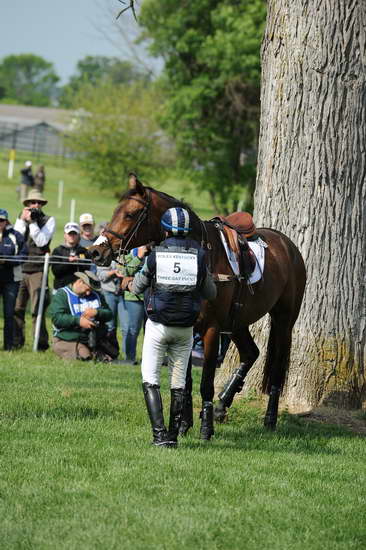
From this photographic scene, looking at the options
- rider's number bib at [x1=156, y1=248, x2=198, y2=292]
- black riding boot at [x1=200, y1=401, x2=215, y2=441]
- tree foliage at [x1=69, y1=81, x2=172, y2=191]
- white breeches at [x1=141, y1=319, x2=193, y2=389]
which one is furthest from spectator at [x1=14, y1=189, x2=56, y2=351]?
tree foliage at [x1=69, y1=81, x2=172, y2=191]

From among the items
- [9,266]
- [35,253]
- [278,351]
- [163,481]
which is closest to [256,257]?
[278,351]

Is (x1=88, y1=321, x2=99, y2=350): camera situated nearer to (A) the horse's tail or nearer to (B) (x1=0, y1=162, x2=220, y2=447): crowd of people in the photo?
(B) (x1=0, y1=162, x2=220, y2=447): crowd of people

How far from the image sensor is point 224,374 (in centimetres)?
1110

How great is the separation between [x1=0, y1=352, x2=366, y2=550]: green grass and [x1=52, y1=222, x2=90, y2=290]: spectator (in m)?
4.58

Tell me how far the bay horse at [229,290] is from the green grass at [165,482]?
1.32 ft

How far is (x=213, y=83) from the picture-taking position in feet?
138

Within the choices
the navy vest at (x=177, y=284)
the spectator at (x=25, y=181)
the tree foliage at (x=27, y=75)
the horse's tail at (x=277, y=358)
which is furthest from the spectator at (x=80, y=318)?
the tree foliage at (x=27, y=75)

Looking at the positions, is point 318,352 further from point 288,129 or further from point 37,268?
point 37,268

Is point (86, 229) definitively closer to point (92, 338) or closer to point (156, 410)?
point (92, 338)

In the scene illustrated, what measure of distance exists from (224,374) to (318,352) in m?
1.22

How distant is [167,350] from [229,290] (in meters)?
1.09

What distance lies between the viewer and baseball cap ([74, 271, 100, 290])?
1406 cm

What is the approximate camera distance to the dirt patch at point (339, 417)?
10.2 meters

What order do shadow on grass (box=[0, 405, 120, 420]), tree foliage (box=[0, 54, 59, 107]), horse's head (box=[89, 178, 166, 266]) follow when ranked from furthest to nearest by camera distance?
tree foliage (box=[0, 54, 59, 107]), shadow on grass (box=[0, 405, 120, 420]), horse's head (box=[89, 178, 166, 266])
